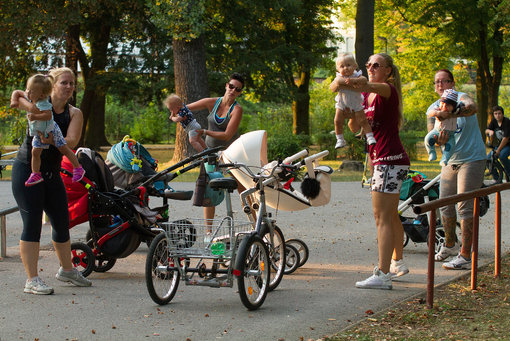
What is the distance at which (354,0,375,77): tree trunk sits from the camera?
25.2 metres

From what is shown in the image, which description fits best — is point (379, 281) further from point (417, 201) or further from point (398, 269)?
point (417, 201)

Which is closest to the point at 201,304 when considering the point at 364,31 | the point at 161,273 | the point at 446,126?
the point at 161,273

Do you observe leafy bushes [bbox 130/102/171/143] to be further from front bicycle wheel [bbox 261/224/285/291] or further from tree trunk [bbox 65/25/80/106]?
front bicycle wheel [bbox 261/224/285/291]

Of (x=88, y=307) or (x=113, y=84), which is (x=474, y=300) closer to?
(x=88, y=307)

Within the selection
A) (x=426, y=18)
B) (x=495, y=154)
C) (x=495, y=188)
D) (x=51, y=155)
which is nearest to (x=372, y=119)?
(x=495, y=188)

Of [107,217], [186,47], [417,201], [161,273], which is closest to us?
[161,273]

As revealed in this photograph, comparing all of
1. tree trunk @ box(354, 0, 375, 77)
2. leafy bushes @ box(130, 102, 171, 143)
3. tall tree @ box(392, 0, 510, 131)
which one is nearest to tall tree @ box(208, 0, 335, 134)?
tree trunk @ box(354, 0, 375, 77)

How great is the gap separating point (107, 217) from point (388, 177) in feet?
8.91

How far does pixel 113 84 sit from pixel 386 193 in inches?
1008

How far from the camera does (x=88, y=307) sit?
6270mm

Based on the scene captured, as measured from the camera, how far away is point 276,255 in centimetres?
720

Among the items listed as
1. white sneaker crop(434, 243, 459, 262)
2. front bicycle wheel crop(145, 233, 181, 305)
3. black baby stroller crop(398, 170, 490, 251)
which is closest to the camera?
front bicycle wheel crop(145, 233, 181, 305)

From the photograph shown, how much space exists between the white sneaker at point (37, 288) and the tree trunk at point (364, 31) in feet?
63.9

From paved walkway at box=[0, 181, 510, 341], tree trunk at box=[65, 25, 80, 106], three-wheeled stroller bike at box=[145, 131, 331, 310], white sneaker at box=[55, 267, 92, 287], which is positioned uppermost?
tree trunk at box=[65, 25, 80, 106]
